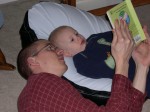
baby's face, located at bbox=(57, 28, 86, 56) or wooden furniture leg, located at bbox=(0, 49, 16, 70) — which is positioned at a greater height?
baby's face, located at bbox=(57, 28, 86, 56)

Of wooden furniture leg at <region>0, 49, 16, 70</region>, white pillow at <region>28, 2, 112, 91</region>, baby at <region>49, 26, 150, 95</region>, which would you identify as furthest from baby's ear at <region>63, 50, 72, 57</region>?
wooden furniture leg at <region>0, 49, 16, 70</region>

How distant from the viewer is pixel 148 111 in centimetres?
192

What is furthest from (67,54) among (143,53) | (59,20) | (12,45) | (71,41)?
(12,45)

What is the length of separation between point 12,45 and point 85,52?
33.1 inches

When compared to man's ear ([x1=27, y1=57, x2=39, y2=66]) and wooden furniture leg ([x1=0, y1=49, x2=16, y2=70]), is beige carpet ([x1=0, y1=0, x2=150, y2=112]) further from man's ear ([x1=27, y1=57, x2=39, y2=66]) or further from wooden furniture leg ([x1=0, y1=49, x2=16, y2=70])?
man's ear ([x1=27, y1=57, x2=39, y2=66])

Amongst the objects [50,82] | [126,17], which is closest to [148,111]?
[126,17]

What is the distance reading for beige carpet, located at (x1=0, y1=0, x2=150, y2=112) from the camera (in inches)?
79.4

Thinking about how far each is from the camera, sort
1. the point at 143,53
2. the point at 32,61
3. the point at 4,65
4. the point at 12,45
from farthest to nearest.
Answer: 1. the point at 12,45
2. the point at 4,65
3. the point at 143,53
4. the point at 32,61

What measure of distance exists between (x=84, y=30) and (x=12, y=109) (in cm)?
67

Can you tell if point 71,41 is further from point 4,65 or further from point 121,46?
point 4,65

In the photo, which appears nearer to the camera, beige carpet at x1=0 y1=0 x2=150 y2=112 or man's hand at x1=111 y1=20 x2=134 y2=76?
man's hand at x1=111 y1=20 x2=134 y2=76

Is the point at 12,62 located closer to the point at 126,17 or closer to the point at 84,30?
the point at 84,30

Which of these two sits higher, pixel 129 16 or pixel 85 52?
pixel 129 16

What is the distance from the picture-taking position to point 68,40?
5.61 feet
